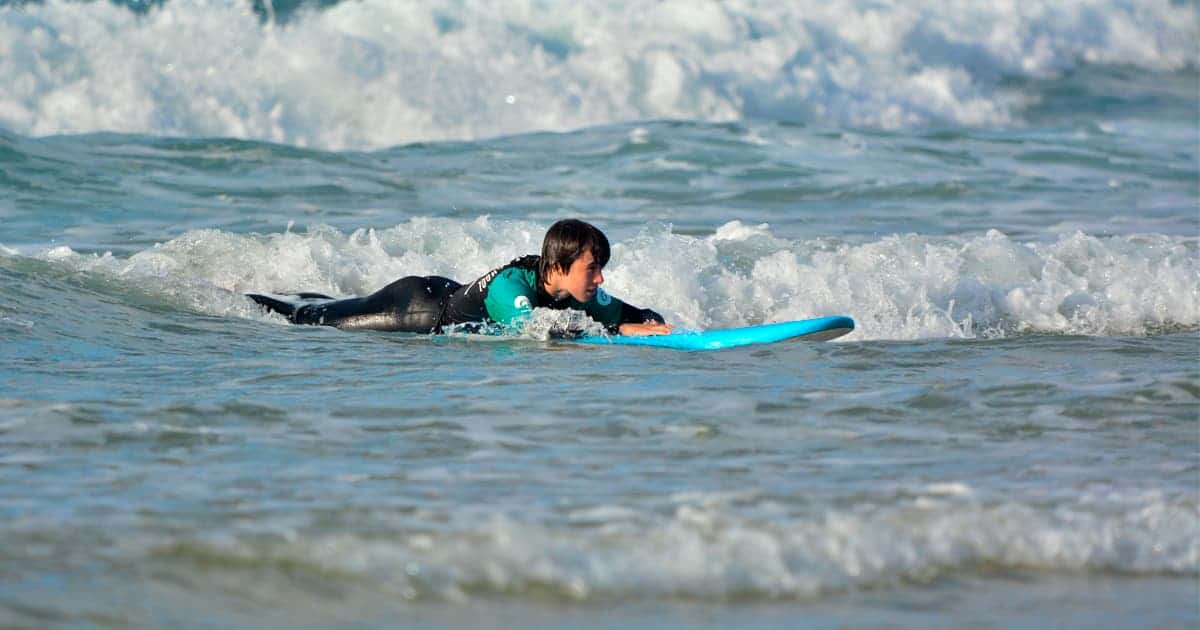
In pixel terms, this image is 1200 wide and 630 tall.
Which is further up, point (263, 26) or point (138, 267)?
point (263, 26)

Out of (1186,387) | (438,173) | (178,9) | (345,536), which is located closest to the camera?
(345,536)

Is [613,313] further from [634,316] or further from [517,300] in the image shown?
[517,300]

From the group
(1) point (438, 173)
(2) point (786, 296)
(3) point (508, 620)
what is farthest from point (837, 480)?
(1) point (438, 173)

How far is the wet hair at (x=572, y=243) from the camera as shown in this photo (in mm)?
7133

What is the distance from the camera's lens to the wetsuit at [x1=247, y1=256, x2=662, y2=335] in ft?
24.4

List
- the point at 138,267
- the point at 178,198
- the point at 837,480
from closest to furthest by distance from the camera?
the point at 837,480 < the point at 138,267 < the point at 178,198

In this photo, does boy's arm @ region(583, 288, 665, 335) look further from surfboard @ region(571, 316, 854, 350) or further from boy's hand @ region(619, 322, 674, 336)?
surfboard @ region(571, 316, 854, 350)

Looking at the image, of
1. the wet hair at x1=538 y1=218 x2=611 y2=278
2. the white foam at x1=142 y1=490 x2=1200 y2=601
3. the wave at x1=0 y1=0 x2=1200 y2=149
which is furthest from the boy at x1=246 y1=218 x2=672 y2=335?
the wave at x1=0 y1=0 x2=1200 y2=149

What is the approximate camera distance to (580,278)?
7.23 m

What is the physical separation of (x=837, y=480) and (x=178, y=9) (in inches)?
596

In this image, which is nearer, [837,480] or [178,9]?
[837,480]

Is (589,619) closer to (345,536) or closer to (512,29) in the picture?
(345,536)

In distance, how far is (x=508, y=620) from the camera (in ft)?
11.5

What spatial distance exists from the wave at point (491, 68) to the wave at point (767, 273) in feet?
22.7
